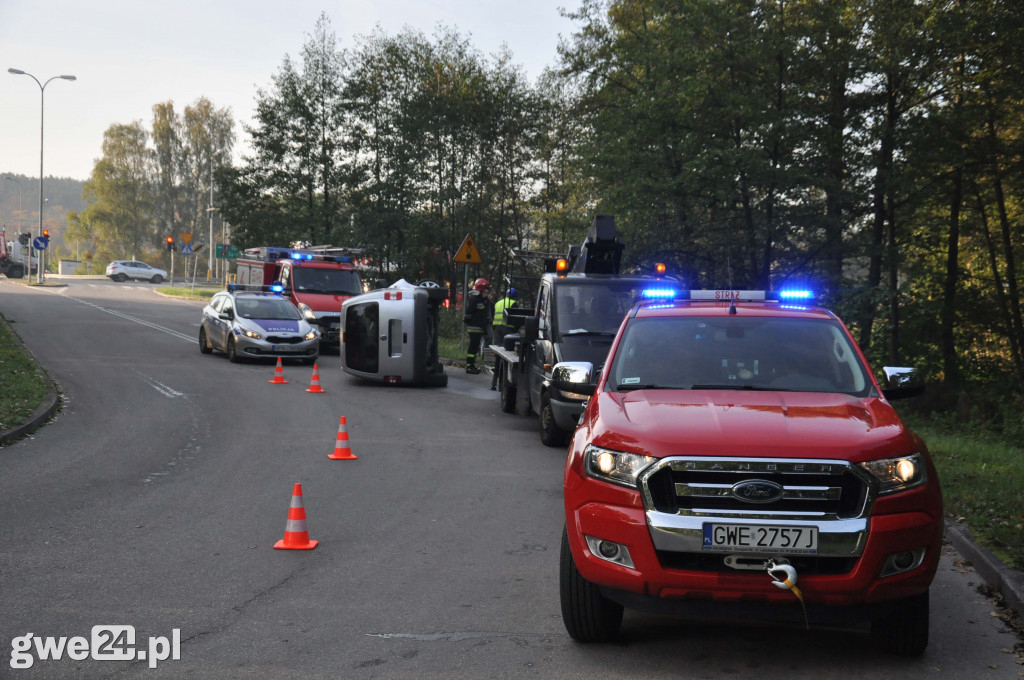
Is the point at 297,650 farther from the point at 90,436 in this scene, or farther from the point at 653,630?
the point at 90,436

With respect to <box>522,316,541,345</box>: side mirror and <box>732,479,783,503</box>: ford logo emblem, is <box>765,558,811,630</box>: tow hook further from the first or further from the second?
<box>522,316,541,345</box>: side mirror

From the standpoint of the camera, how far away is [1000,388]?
2375 centimetres

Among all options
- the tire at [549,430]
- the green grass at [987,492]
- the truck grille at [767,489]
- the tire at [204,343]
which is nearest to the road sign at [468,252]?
the tire at [204,343]

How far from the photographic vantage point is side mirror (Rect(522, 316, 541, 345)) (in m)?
13.5

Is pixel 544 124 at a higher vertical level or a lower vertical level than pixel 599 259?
higher

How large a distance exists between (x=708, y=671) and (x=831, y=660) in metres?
0.69

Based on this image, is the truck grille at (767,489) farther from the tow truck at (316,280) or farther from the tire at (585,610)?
the tow truck at (316,280)

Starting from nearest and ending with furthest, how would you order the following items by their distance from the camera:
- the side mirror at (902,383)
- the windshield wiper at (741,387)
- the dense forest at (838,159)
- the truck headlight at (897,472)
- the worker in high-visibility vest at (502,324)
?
the truck headlight at (897,472) → the windshield wiper at (741,387) → the side mirror at (902,383) → the worker in high-visibility vest at (502,324) → the dense forest at (838,159)

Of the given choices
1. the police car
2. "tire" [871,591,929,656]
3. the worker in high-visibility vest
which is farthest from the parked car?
"tire" [871,591,929,656]

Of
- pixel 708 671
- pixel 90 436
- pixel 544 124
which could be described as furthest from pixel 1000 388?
pixel 708 671

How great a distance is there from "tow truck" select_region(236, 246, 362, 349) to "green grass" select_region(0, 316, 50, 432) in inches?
276

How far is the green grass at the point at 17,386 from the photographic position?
507 inches

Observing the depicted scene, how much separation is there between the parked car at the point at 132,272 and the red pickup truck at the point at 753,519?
74200mm
